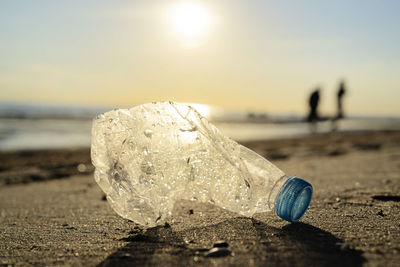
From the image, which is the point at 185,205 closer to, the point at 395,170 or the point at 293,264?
the point at 293,264

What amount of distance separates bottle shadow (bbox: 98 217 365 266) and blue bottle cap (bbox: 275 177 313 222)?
0.08 m

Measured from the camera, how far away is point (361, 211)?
208cm

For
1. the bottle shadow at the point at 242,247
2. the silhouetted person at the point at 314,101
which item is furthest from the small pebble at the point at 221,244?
the silhouetted person at the point at 314,101

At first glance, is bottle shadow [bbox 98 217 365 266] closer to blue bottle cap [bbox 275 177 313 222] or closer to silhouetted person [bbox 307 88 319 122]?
blue bottle cap [bbox 275 177 313 222]

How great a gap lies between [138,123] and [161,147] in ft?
0.66

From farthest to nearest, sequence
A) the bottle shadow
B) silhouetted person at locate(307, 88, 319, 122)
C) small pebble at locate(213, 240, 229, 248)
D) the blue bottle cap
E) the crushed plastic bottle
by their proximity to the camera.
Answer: silhouetted person at locate(307, 88, 319, 122), the crushed plastic bottle, the blue bottle cap, small pebble at locate(213, 240, 229, 248), the bottle shadow

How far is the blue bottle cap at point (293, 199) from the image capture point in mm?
1703

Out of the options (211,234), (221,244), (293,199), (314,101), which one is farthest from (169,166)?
(314,101)

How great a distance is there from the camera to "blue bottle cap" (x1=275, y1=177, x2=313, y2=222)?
1.70m

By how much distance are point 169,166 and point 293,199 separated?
0.73 meters

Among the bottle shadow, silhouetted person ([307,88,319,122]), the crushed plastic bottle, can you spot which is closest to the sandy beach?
the bottle shadow

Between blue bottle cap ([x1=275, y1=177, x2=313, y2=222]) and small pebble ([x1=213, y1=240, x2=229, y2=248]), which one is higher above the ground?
blue bottle cap ([x1=275, y1=177, x2=313, y2=222])

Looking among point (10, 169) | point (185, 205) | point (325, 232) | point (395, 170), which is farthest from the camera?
point (10, 169)

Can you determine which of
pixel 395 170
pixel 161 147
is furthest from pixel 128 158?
pixel 395 170
